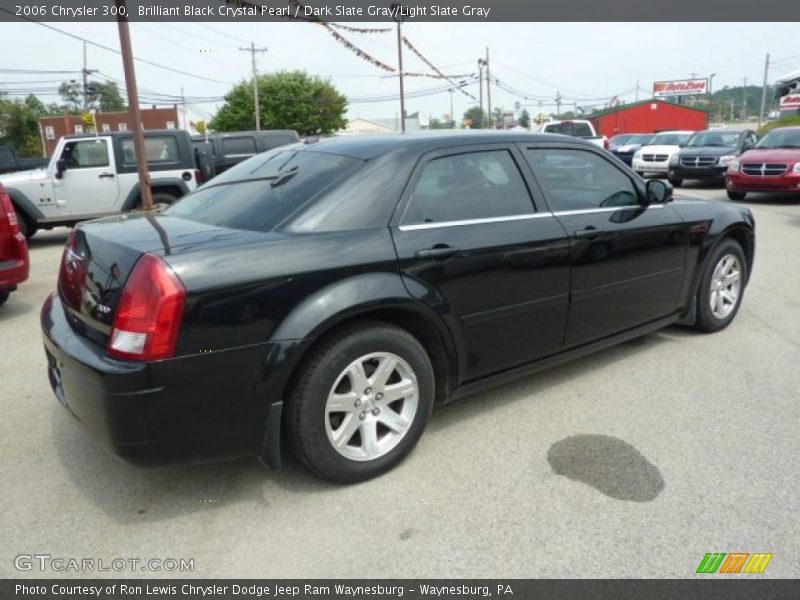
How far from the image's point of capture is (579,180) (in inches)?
152

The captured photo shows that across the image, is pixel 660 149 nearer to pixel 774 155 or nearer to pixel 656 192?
pixel 774 155

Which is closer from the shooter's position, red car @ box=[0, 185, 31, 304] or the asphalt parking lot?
the asphalt parking lot

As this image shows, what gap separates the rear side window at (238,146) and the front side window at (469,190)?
12686 mm

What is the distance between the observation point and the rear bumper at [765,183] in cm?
1208

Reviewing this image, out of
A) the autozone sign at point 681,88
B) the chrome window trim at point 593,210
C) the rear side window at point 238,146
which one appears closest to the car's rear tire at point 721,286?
the chrome window trim at point 593,210

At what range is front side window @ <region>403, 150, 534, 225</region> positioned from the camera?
310 cm

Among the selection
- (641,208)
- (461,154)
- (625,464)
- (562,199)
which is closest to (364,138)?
(461,154)

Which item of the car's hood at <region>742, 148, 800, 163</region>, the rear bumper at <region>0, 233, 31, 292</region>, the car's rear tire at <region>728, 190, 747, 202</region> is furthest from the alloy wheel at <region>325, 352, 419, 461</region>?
the car's rear tire at <region>728, 190, 747, 202</region>

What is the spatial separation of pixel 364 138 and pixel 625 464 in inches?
87.1

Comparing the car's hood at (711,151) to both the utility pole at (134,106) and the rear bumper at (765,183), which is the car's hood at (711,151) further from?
the utility pole at (134,106)

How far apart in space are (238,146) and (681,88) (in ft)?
325

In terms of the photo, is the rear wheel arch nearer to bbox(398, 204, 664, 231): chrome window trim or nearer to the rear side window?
bbox(398, 204, 664, 231): chrome window trim

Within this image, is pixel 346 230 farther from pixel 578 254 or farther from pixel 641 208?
pixel 641 208

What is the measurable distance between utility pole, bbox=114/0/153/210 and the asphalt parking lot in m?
7.01
